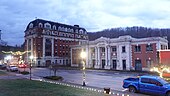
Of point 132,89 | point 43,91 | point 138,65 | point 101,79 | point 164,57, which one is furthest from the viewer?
point 138,65

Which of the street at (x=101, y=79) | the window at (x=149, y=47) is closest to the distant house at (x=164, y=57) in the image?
the street at (x=101, y=79)

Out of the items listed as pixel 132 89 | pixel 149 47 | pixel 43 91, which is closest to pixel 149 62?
pixel 149 47

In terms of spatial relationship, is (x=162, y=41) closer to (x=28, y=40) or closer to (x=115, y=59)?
(x=115, y=59)

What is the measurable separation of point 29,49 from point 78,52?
3020 centimetres

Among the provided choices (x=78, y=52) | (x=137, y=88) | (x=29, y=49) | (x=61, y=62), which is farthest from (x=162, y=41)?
(x=29, y=49)

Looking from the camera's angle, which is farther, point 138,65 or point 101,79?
point 138,65

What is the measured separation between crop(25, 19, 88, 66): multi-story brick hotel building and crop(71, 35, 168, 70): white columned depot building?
24.0m

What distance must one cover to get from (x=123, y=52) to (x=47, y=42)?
4350 centimetres

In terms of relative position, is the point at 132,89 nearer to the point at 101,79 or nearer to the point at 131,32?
the point at 101,79

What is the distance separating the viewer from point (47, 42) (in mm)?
101562

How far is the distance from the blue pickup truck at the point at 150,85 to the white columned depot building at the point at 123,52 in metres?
36.2

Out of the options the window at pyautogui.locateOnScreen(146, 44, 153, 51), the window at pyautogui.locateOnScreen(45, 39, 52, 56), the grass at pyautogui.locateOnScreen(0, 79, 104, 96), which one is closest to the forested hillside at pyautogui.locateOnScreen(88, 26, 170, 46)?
the window at pyautogui.locateOnScreen(45, 39, 52, 56)

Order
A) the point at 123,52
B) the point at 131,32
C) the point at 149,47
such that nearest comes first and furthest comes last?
1. the point at 149,47
2. the point at 123,52
3. the point at 131,32

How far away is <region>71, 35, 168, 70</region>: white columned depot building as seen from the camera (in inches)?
2422
